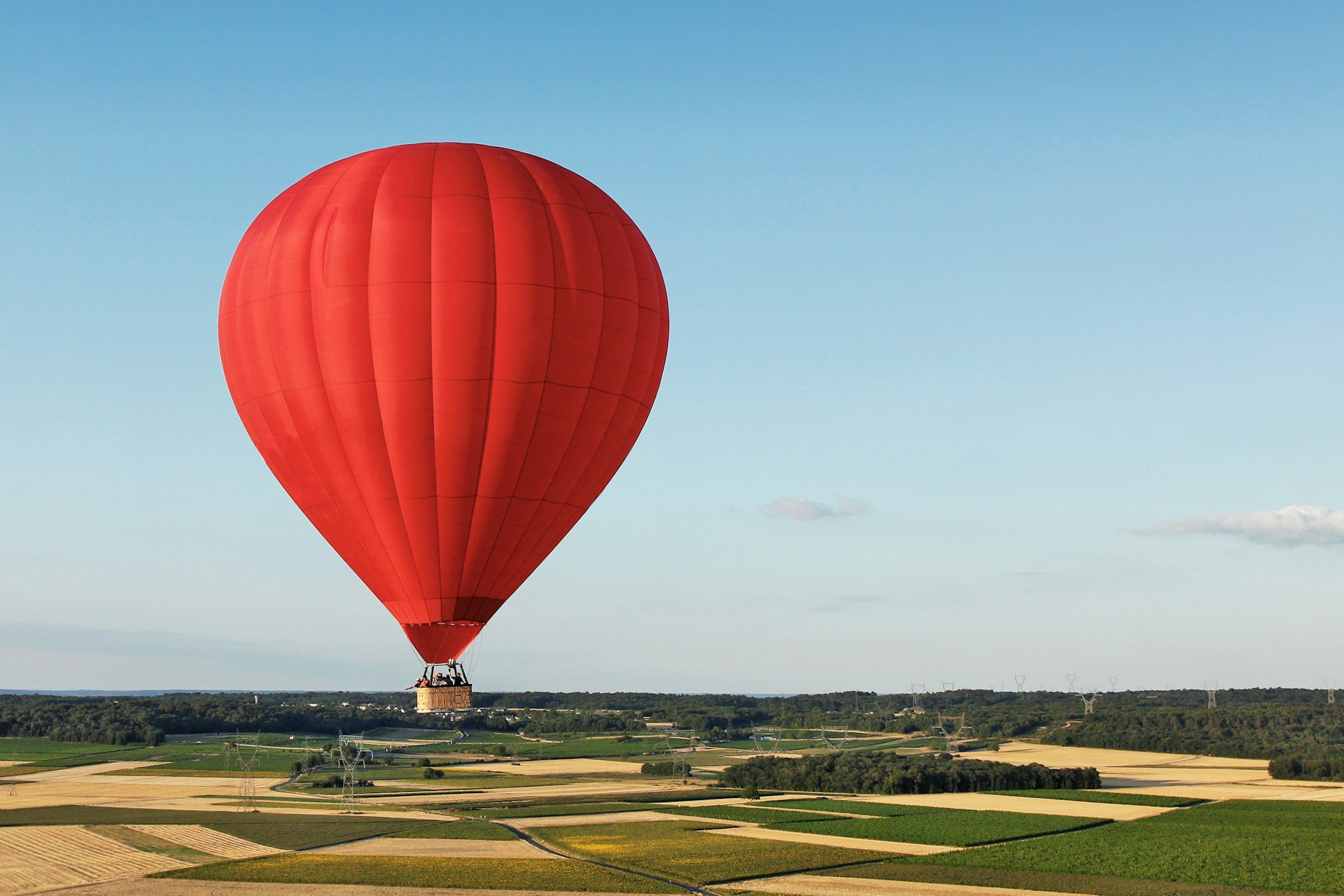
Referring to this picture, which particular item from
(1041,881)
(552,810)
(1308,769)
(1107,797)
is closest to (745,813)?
(552,810)

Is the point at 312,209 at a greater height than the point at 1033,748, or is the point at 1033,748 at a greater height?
the point at 312,209

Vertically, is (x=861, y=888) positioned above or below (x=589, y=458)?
below

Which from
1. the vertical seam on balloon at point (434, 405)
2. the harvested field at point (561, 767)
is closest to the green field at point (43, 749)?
the harvested field at point (561, 767)

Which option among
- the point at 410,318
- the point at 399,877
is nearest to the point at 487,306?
the point at 410,318

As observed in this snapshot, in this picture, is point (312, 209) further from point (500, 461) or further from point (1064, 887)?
point (1064, 887)

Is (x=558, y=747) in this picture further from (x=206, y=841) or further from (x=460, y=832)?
(x=206, y=841)

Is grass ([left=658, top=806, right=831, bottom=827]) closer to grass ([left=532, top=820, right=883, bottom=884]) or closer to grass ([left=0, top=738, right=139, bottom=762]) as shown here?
grass ([left=532, top=820, right=883, bottom=884])

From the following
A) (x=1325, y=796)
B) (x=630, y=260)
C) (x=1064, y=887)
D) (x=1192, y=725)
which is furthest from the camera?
(x=1192, y=725)
